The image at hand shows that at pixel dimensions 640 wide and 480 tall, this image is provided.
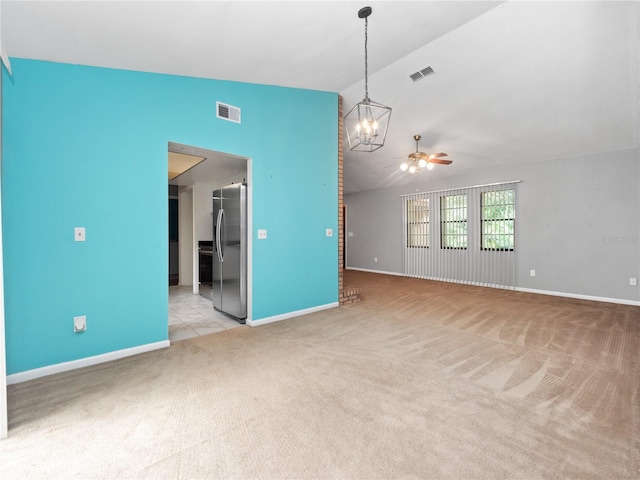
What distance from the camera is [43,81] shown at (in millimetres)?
2424

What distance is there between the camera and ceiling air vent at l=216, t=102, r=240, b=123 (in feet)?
11.2

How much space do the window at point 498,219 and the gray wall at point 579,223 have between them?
159mm

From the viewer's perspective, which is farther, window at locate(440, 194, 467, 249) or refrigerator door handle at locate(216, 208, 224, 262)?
window at locate(440, 194, 467, 249)

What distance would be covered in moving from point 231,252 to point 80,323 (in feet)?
6.02

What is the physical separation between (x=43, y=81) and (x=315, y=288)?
359cm

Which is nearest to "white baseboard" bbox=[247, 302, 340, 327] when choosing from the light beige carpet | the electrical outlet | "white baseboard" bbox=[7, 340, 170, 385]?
the light beige carpet

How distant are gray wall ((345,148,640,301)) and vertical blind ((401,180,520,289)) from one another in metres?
0.21

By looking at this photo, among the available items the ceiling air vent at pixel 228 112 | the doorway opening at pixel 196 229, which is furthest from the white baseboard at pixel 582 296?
the ceiling air vent at pixel 228 112

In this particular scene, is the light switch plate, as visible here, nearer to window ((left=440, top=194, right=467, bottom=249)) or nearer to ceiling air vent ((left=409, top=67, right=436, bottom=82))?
ceiling air vent ((left=409, top=67, right=436, bottom=82))

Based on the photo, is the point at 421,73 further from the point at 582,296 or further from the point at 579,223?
the point at 582,296

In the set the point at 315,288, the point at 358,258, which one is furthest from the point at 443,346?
the point at 358,258

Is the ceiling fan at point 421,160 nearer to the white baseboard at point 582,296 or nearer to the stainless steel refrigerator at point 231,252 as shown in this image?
the stainless steel refrigerator at point 231,252

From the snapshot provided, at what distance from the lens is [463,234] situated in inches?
268

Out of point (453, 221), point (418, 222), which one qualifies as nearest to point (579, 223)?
point (453, 221)
